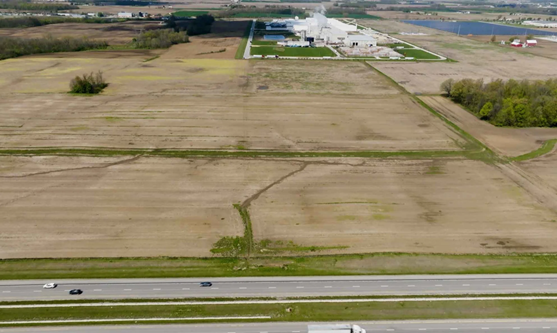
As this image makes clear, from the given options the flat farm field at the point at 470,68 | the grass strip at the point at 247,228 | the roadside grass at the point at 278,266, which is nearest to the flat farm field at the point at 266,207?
the grass strip at the point at 247,228

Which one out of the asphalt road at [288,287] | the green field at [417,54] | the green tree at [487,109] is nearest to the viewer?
the asphalt road at [288,287]

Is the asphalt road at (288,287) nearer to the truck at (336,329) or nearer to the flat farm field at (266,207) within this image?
the flat farm field at (266,207)

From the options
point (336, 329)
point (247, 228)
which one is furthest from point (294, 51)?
point (336, 329)

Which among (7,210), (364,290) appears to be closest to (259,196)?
(364,290)

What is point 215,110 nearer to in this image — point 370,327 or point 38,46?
point 370,327

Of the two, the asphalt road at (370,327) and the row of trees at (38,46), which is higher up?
the row of trees at (38,46)

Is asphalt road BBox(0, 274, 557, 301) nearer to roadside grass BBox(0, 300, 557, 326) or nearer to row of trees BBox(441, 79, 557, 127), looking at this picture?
roadside grass BBox(0, 300, 557, 326)

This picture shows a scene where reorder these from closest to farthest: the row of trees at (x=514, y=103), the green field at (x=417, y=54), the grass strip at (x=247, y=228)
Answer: the grass strip at (x=247, y=228)
the row of trees at (x=514, y=103)
the green field at (x=417, y=54)
